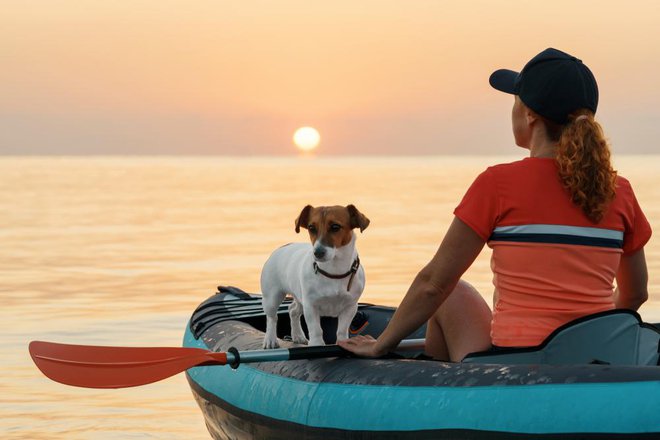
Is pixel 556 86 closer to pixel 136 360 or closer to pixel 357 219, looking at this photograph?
pixel 357 219

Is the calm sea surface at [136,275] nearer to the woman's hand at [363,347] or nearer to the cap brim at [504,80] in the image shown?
the woman's hand at [363,347]

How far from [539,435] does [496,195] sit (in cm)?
85

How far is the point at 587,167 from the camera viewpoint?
4219 millimetres

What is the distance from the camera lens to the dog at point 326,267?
5512 millimetres

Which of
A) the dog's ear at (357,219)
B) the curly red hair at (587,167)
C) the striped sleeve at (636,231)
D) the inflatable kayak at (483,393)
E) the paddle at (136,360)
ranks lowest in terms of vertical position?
the inflatable kayak at (483,393)

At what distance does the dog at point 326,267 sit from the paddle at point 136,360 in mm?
373

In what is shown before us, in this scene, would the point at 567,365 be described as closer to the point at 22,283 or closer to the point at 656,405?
the point at 656,405

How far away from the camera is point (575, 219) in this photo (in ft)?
14.0

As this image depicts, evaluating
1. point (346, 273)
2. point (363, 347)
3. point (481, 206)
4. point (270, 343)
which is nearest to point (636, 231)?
point (481, 206)

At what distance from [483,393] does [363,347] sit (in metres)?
0.81

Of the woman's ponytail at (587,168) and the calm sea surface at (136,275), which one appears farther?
the calm sea surface at (136,275)

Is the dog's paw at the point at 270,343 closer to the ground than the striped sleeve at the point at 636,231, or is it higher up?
closer to the ground

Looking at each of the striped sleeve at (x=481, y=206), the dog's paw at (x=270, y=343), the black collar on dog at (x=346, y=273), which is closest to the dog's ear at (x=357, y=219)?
the black collar on dog at (x=346, y=273)

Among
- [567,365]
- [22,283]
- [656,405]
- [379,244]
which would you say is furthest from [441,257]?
[379,244]
